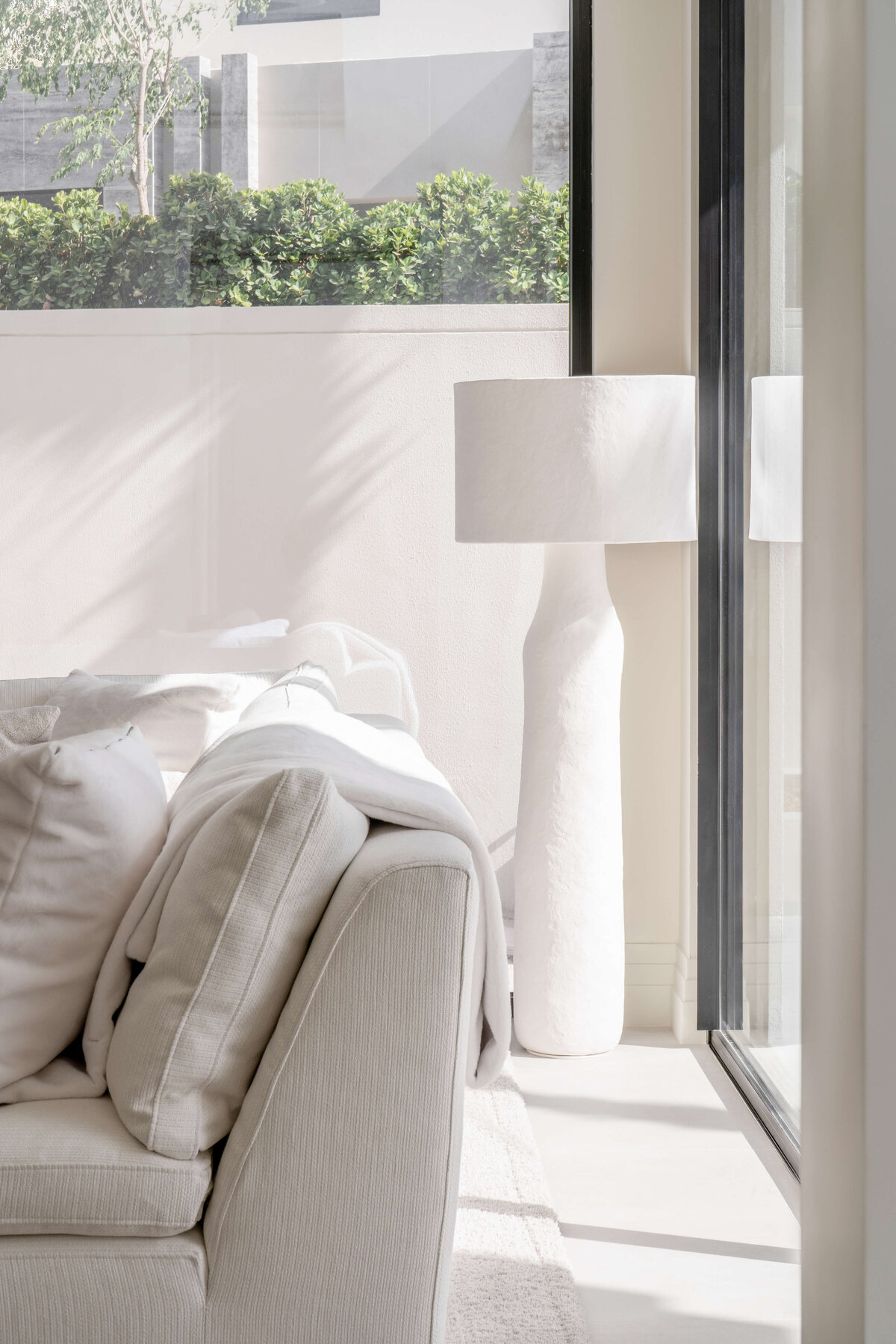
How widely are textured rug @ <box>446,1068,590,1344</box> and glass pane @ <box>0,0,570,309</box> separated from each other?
2116 mm

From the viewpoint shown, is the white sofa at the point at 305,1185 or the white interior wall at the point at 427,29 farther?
the white interior wall at the point at 427,29

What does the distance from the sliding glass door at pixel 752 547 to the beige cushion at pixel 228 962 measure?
44.4 inches

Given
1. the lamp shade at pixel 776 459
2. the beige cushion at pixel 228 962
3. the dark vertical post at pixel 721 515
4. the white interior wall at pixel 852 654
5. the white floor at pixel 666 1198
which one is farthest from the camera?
the dark vertical post at pixel 721 515

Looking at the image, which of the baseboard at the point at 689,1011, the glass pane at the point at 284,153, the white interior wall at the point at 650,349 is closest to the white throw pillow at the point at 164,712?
the white interior wall at the point at 650,349

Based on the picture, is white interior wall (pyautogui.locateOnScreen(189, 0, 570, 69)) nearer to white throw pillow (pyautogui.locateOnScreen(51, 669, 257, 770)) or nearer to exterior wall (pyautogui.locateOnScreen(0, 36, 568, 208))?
exterior wall (pyautogui.locateOnScreen(0, 36, 568, 208))

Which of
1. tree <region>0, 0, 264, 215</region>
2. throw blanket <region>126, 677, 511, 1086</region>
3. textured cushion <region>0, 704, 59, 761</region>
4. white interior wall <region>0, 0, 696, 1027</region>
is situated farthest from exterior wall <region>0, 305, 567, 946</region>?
textured cushion <region>0, 704, 59, 761</region>

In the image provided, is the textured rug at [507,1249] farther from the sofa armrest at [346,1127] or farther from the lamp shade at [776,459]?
the lamp shade at [776,459]

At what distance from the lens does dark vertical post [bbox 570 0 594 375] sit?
316 centimetres

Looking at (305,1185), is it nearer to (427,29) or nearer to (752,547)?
(752,547)

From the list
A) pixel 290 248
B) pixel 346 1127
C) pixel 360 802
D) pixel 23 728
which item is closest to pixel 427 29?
pixel 290 248

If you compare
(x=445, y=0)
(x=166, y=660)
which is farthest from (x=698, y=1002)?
(x=445, y=0)

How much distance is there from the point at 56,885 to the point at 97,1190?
36cm

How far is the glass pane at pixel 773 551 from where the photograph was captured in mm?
2367

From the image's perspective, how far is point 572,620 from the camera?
2908 mm
